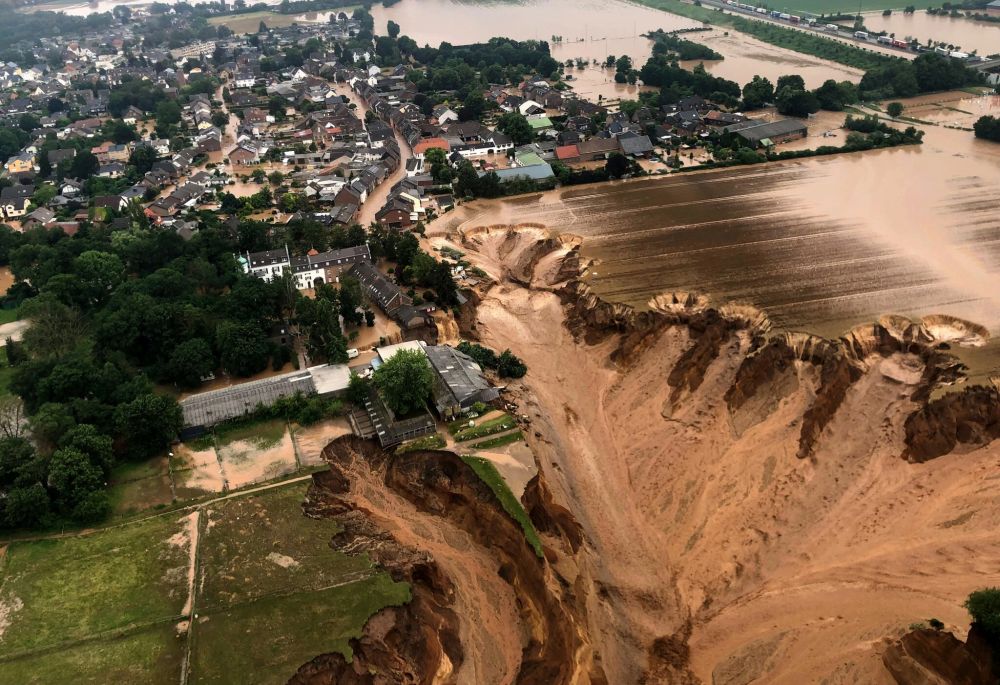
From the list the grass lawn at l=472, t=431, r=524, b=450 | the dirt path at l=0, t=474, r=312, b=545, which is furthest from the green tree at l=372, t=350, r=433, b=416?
the dirt path at l=0, t=474, r=312, b=545

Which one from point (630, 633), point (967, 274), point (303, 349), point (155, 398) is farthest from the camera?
point (967, 274)

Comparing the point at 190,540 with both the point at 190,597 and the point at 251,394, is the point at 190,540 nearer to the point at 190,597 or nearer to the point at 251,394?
the point at 190,597

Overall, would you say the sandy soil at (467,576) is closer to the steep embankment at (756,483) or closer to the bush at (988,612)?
the steep embankment at (756,483)

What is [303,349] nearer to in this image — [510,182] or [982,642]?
[510,182]

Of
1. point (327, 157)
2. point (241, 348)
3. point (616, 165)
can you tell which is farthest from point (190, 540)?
point (327, 157)

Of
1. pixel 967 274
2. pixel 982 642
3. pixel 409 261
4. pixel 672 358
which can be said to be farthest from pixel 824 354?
pixel 409 261

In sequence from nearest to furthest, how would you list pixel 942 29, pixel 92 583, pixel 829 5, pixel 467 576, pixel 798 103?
pixel 92 583
pixel 467 576
pixel 798 103
pixel 942 29
pixel 829 5
